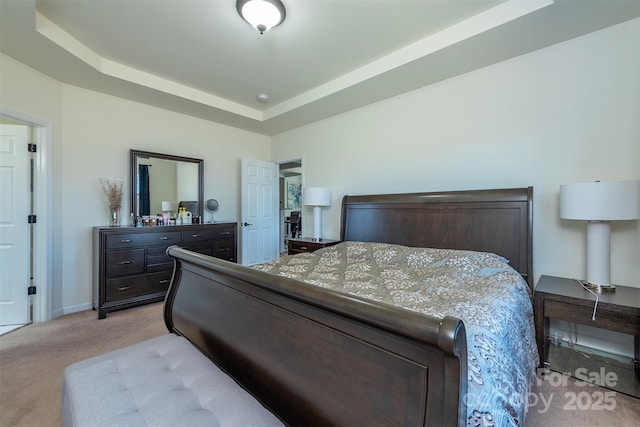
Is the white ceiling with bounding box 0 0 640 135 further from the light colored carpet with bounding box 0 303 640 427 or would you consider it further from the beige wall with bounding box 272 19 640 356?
the light colored carpet with bounding box 0 303 640 427

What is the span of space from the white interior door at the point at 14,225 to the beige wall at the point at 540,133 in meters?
3.92

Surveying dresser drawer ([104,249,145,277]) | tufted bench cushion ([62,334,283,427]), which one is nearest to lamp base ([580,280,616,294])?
tufted bench cushion ([62,334,283,427])

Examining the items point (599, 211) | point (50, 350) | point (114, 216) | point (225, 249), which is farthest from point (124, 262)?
point (599, 211)

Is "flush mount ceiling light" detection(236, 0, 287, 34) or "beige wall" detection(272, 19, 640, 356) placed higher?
"flush mount ceiling light" detection(236, 0, 287, 34)

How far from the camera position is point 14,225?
2.80m

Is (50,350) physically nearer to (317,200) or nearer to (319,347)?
(319,347)

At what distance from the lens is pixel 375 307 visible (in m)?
0.82

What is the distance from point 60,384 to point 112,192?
7.01 feet

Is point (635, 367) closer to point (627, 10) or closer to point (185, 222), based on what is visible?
point (627, 10)

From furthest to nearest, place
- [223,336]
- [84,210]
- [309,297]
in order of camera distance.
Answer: [84,210]
[223,336]
[309,297]

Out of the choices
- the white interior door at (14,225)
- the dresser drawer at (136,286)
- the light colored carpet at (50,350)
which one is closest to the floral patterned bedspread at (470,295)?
the light colored carpet at (50,350)

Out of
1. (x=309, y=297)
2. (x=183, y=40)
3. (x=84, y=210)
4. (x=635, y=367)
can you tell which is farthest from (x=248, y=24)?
(x=635, y=367)

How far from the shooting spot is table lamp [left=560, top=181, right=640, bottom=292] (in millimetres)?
1824

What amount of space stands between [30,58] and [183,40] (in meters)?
1.46
